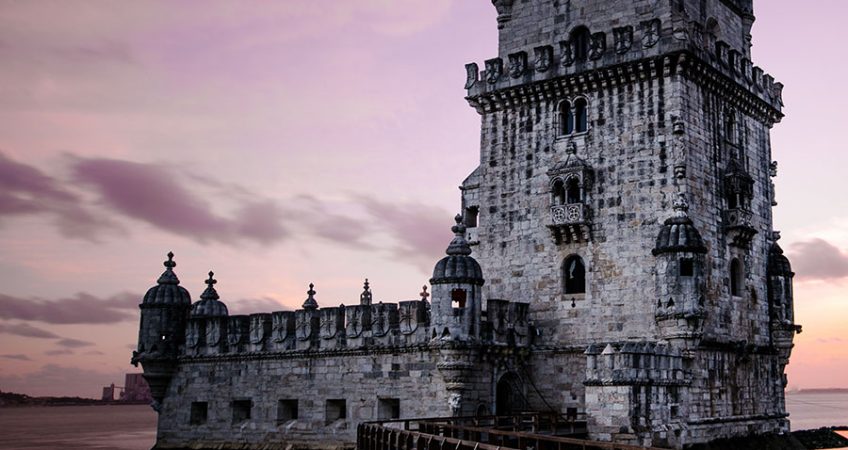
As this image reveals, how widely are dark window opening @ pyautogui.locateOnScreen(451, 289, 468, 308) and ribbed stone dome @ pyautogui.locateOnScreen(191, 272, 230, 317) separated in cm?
1719

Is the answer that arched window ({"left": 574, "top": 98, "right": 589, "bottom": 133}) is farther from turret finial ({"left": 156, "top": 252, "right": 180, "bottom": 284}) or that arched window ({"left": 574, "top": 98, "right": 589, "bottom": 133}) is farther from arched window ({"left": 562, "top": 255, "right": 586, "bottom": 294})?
turret finial ({"left": 156, "top": 252, "right": 180, "bottom": 284})

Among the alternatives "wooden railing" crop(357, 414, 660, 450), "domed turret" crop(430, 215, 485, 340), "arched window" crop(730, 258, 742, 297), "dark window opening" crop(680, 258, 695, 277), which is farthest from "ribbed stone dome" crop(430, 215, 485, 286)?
"arched window" crop(730, 258, 742, 297)

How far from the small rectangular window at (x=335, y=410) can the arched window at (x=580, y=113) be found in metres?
→ 15.3

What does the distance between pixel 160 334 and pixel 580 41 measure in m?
24.1

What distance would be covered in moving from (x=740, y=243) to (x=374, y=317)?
15.4 m

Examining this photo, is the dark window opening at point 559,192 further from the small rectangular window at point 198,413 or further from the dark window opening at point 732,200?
the small rectangular window at point 198,413

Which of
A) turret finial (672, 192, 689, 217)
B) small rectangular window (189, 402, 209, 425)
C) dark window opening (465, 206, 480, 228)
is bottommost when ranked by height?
small rectangular window (189, 402, 209, 425)

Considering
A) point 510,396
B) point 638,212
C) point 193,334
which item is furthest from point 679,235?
point 193,334

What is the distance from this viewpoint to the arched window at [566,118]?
4134 centimetres

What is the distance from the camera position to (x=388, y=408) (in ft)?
131

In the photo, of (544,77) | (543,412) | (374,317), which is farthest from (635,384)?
(544,77)

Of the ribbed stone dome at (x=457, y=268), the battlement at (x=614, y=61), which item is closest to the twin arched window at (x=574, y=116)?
the battlement at (x=614, y=61)

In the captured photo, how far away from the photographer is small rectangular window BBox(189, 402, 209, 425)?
46709 millimetres

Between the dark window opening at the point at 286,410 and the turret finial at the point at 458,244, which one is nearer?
the turret finial at the point at 458,244
